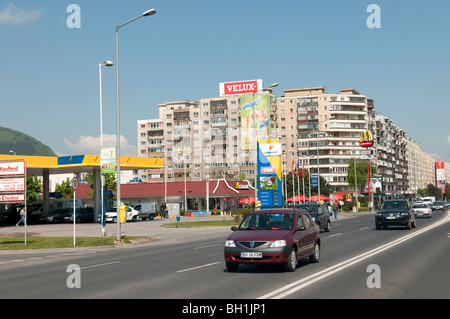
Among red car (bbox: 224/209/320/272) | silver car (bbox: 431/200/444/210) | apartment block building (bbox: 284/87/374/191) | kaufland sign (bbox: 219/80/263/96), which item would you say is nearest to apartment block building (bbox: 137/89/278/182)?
apartment block building (bbox: 284/87/374/191)

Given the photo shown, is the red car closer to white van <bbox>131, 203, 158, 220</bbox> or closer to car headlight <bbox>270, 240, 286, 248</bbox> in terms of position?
car headlight <bbox>270, 240, 286, 248</bbox>

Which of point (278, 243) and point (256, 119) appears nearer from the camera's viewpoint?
point (278, 243)

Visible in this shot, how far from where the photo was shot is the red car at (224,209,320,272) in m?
12.5

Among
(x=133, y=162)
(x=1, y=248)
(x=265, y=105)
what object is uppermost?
(x=265, y=105)

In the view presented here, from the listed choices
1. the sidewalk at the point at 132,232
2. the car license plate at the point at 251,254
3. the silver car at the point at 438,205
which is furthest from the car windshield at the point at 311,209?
the silver car at the point at 438,205

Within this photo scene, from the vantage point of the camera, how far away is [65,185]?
113m

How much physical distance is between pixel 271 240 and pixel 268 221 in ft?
4.31

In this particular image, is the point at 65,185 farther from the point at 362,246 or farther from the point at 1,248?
the point at 362,246

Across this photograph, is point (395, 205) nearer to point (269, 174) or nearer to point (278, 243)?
point (269, 174)

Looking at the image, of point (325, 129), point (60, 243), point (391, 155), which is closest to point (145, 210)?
point (60, 243)

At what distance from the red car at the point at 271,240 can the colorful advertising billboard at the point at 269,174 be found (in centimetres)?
2893

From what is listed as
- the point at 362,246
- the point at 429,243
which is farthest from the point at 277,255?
the point at 429,243

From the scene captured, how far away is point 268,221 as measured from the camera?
45.5ft
